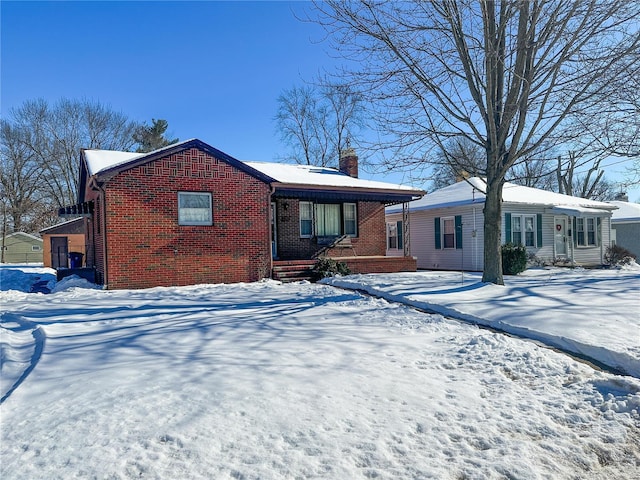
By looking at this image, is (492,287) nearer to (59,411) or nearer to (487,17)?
(487,17)

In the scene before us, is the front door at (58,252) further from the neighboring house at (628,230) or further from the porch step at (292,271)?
the neighboring house at (628,230)

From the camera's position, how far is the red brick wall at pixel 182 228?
1177 cm

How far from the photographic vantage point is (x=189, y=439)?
10.1 ft

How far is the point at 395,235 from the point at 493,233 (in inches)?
473

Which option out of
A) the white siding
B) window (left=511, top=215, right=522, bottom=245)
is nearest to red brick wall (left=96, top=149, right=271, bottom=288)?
the white siding

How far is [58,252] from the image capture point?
27.9m

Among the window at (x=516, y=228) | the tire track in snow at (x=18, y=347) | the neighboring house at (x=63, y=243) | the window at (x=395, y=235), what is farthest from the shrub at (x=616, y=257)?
the neighboring house at (x=63, y=243)

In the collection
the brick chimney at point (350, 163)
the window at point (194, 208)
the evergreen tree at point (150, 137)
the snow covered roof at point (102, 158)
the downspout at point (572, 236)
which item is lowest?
the downspout at point (572, 236)

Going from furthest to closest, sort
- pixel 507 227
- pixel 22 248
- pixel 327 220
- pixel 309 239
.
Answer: pixel 22 248 → pixel 507 227 → pixel 327 220 → pixel 309 239

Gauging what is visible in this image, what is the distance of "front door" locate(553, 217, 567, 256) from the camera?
1989 cm

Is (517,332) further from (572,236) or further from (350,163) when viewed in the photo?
(572,236)

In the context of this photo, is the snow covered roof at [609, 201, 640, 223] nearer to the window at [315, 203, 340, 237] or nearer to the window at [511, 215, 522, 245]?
the window at [511, 215, 522, 245]

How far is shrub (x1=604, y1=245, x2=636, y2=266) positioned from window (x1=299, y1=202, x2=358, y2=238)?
12.2 m

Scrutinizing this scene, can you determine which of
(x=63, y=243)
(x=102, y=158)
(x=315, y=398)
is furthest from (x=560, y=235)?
(x=63, y=243)
